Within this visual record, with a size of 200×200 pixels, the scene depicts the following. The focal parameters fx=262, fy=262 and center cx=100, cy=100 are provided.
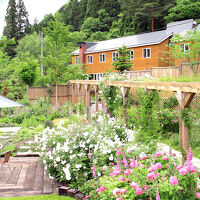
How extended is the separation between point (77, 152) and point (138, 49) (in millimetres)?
21369

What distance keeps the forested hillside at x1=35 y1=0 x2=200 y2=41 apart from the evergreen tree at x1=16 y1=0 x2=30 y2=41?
4475 millimetres

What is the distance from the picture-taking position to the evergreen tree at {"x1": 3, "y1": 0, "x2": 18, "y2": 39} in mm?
50750

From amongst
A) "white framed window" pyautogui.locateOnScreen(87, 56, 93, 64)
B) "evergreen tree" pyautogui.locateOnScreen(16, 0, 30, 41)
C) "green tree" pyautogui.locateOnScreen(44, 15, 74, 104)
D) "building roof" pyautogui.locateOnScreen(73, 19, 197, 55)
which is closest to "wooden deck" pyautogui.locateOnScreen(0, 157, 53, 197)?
"green tree" pyautogui.locateOnScreen(44, 15, 74, 104)

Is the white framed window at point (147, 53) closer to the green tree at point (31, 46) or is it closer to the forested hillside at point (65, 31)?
the forested hillside at point (65, 31)

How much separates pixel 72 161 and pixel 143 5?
3734 cm

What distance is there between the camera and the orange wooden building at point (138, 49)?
950 inches

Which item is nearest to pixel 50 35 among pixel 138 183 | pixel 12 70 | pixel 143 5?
pixel 12 70

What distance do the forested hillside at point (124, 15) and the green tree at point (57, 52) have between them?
66.0 ft

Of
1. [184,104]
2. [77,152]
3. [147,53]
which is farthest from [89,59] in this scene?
[77,152]

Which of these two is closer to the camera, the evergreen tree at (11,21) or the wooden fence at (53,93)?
the wooden fence at (53,93)

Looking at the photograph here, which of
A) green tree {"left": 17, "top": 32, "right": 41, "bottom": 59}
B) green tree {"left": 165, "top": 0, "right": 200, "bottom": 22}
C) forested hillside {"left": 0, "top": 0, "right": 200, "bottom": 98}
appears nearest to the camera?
forested hillside {"left": 0, "top": 0, "right": 200, "bottom": 98}

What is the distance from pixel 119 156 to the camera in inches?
172

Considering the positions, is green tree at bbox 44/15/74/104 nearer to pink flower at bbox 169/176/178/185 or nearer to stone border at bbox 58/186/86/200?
stone border at bbox 58/186/86/200

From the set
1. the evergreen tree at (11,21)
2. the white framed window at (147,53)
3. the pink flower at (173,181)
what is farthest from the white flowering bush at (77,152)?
the evergreen tree at (11,21)
